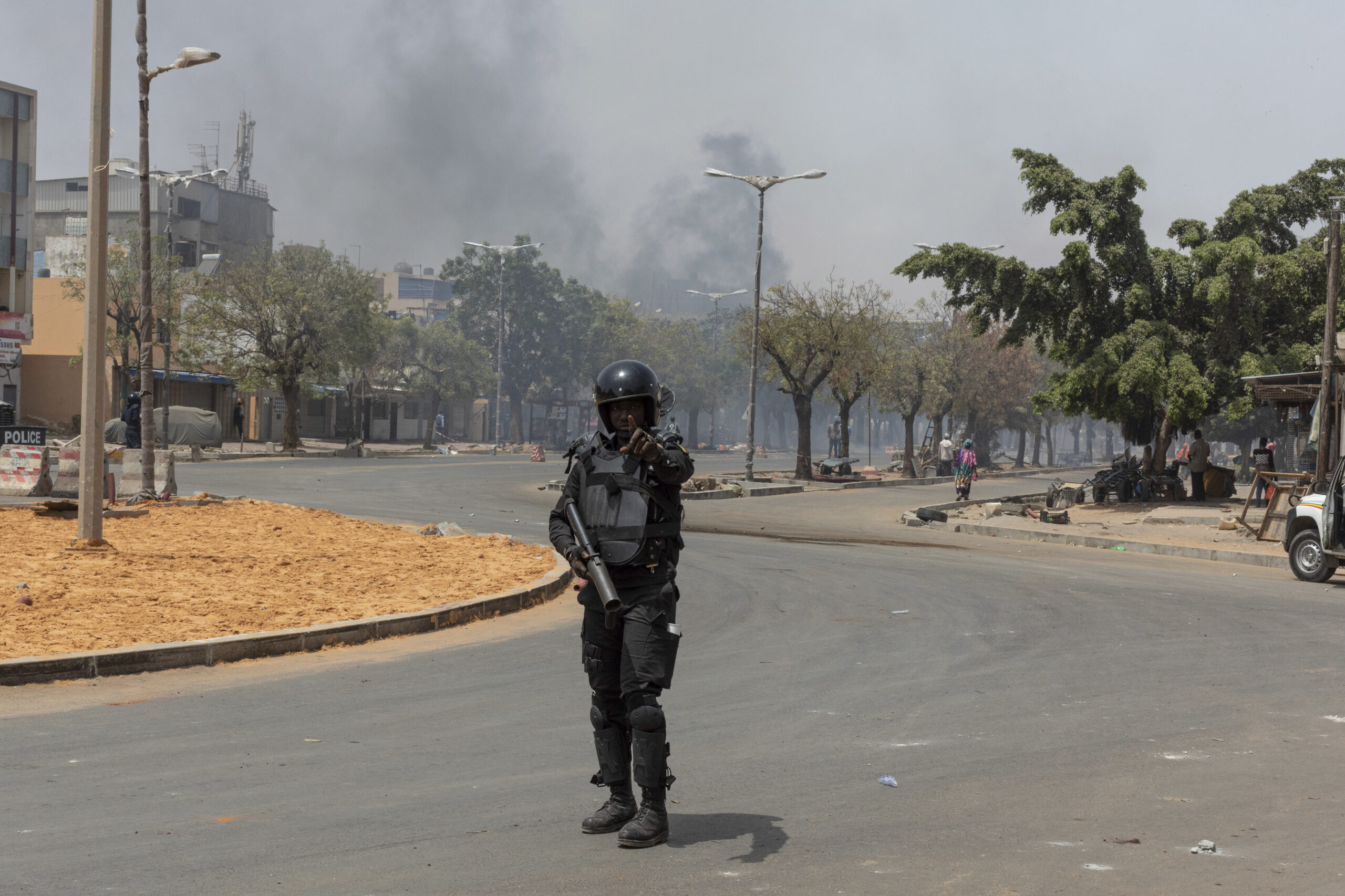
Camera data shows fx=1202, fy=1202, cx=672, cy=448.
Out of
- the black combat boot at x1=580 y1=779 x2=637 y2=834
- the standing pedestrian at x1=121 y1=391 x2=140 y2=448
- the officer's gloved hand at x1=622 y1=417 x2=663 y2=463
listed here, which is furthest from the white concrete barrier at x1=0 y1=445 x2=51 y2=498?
the officer's gloved hand at x1=622 y1=417 x2=663 y2=463

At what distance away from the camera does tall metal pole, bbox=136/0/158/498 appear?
18000 millimetres

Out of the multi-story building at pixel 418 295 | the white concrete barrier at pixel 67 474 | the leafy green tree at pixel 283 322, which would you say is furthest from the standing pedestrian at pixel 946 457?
the multi-story building at pixel 418 295

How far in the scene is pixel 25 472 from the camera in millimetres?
19281

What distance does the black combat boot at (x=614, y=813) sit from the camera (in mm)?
4613

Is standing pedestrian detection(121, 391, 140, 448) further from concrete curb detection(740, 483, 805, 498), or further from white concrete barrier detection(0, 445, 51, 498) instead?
concrete curb detection(740, 483, 805, 498)

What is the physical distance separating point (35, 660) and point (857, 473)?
4073 cm

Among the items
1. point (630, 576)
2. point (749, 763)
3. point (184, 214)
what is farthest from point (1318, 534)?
point (184, 214)

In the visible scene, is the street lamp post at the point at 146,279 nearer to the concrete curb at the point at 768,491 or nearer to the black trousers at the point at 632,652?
the black trousers at the point at 632,652

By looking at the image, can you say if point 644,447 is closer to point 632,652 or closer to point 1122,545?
point 632,652

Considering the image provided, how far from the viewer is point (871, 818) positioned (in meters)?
4.85

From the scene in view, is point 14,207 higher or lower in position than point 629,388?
higher

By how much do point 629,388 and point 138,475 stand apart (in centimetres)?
1615

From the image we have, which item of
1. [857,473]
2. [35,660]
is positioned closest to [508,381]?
[857,473]

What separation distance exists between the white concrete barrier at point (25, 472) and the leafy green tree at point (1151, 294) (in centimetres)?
1954
